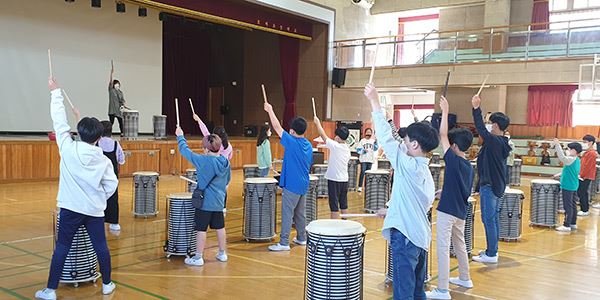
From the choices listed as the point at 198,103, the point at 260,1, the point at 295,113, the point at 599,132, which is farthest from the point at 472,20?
the point at 198,103

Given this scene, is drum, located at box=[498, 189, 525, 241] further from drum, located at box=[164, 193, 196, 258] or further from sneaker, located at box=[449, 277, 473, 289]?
drum, located at box=[164, 193, 196, 258]

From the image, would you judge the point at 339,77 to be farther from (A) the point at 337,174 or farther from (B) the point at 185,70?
(A) the point at 337,174

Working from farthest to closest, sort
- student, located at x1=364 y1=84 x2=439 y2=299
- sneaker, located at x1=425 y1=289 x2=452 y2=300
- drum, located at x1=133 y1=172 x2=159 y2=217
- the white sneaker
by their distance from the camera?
drum, located at x1=133 y1=172 x2=159 y2=217
sneaker, located at x1=425 y1=289 x2=452 y2=300
the white sneaker
student, located at x1=364 y1=84 x2=439 y2=299

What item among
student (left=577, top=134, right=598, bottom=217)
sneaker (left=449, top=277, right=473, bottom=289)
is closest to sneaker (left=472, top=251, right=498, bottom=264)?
sneaker (left=449, top=277, right=473, bottom=289)

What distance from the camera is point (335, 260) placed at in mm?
3633

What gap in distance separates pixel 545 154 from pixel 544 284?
1121 cm

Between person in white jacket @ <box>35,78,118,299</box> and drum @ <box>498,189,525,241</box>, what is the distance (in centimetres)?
507

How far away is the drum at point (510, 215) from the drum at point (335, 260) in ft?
12.6

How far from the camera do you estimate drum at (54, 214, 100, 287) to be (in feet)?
13.7

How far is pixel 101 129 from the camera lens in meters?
3.86

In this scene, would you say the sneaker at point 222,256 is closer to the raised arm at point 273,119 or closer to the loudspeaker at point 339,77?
the raised arm at point 273,119

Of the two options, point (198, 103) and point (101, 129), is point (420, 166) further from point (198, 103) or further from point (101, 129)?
point (198, 103)

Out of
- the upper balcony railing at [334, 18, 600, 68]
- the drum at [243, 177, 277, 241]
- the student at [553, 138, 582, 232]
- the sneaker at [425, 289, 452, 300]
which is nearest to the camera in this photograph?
the sneaker at [425, 289, 452, 300]

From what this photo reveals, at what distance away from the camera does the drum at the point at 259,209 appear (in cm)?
608
